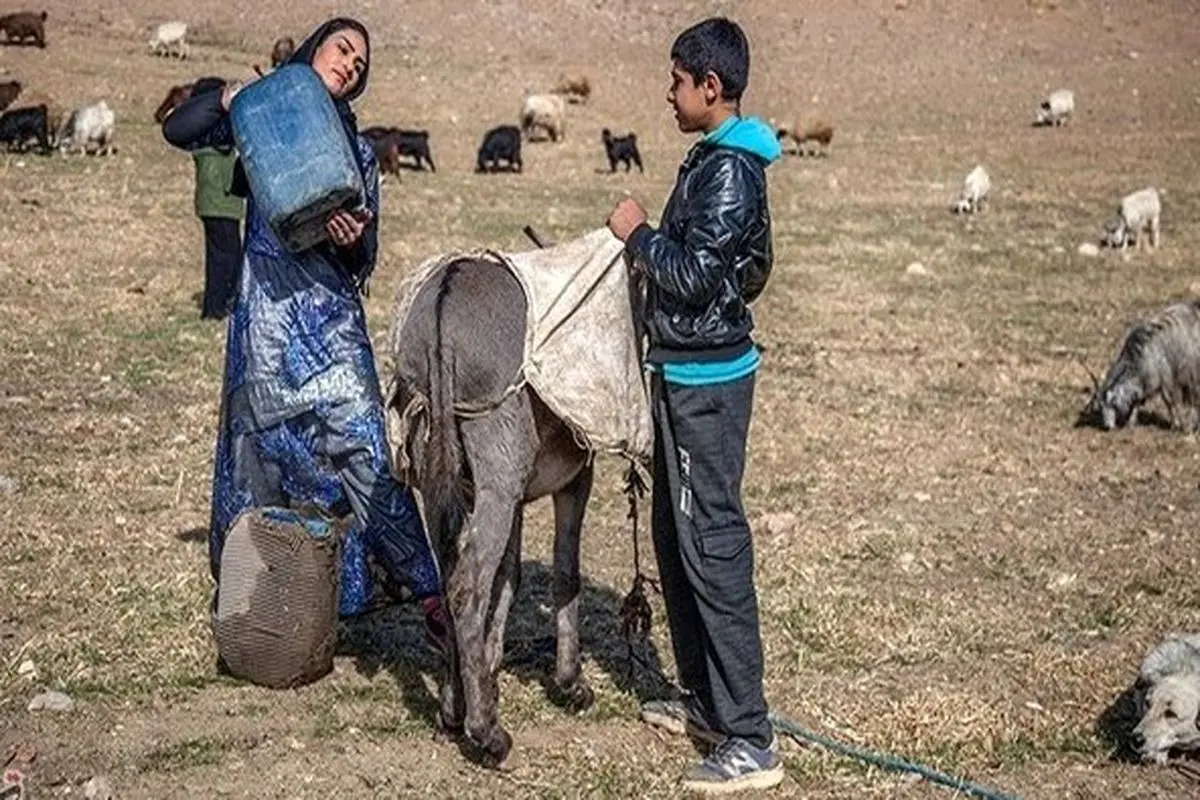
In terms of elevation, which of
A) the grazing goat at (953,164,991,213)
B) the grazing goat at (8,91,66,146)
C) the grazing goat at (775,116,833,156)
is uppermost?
the grazing goat at (775,116,833,156)

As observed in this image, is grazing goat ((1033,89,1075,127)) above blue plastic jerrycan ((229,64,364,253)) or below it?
above

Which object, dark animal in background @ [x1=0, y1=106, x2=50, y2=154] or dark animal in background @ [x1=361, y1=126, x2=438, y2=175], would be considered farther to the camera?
dark animal in background @ [x1=361, y1=126, x2=438, y2=175]

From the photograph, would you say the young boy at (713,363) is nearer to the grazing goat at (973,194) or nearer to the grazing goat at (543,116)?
the grazing goat at (973,194)

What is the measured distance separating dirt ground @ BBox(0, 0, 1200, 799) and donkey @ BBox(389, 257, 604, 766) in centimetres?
41

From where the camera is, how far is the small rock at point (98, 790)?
15.3 feet

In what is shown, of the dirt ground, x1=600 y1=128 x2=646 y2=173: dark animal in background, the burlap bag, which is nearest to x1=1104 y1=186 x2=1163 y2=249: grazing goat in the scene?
the dirt ground

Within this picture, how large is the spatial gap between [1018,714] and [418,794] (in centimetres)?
217

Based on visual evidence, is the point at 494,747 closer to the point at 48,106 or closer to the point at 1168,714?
the point at 1168,714

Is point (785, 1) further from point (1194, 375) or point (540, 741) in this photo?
point (540, 741)

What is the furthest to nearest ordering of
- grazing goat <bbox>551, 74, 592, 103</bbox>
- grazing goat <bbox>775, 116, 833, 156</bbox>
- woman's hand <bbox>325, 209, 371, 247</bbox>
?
grazing goat <bbox>551, 74, 592, 103</bbox>, grazing goat <bbox>775, 116, 833, 156</bbox>, woman's hand <bbox>325, 209, 371, 247</bbox>

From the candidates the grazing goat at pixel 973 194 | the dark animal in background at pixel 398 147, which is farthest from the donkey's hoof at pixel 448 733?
the grazing goat at pixel 973 194

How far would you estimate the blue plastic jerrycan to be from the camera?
198 inches

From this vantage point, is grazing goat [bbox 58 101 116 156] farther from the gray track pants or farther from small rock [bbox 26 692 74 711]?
the gray track pants

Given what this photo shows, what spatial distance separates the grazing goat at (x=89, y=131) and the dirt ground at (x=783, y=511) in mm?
496
